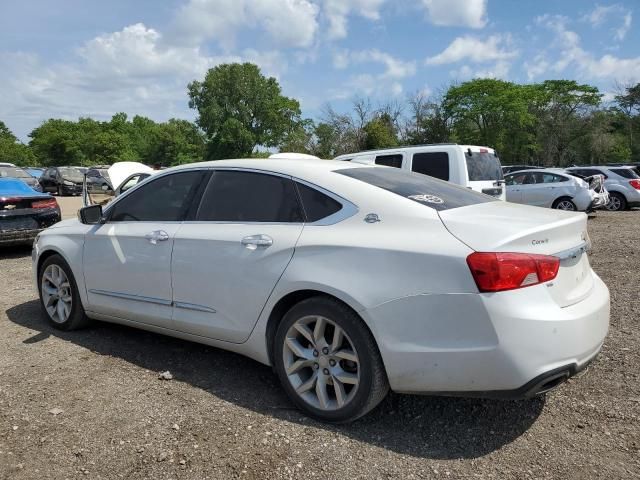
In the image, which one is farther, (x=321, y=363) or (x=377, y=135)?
(x=377, y=135)

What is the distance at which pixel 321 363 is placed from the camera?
3064mm

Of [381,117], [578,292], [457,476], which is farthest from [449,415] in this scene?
[381,117]

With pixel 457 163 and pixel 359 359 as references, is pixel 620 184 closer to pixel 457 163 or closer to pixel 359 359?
pixel 457 163

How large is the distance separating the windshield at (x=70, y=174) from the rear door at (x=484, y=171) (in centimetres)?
2522

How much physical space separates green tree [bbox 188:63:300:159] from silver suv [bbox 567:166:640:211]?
1873 inches

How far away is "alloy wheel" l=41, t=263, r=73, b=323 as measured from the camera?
15.4 ft

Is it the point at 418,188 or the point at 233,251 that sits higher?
the point at 418,188

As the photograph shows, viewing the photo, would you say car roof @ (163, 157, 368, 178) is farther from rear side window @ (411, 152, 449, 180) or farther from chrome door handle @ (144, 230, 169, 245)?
rear side window @ (411, 152, 449, 180)

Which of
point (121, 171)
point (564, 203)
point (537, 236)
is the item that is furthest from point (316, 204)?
point (564, 203)

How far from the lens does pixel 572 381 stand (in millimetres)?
3564

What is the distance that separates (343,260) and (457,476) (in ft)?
4.00

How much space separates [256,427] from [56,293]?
274cm

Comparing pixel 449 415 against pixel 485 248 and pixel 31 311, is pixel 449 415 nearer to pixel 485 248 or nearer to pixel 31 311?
pixel 485 248

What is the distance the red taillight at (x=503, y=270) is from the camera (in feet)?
8.32
